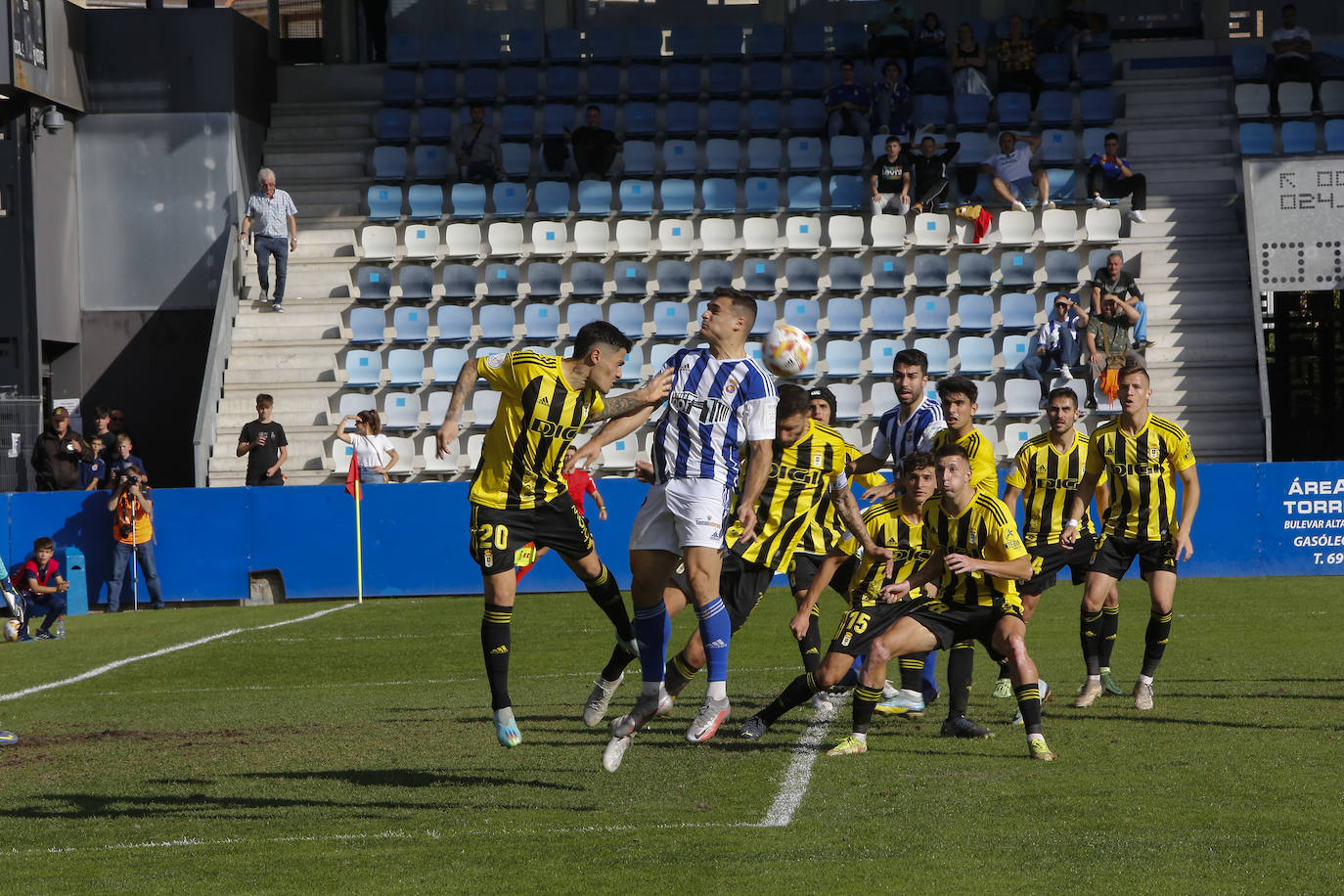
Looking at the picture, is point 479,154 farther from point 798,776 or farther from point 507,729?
point 798,776

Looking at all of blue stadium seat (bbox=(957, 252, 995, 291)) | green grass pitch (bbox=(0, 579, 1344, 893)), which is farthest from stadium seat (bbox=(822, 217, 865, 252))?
green grass pitch (bbox=(0, 579, 1344, 893))

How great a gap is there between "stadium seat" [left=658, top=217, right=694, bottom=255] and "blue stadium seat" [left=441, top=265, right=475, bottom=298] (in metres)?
2.91

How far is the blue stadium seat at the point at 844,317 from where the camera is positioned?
2284 cm

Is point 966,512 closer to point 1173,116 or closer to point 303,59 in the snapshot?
point 1173,116

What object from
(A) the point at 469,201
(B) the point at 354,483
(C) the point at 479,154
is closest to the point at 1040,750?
(B) the point at 354,483

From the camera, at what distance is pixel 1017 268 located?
23281 millimetres

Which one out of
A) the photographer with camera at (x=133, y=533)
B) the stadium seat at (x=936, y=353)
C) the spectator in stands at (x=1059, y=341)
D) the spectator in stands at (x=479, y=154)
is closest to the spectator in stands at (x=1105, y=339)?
the spectator in stands at (x=1059, y=341)

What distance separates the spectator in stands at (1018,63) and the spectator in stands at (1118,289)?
5000 millimetres

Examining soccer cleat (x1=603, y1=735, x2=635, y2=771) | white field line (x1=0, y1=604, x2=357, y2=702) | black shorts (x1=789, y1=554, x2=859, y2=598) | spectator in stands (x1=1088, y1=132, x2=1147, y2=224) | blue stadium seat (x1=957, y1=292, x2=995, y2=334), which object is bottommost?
white field line (x1=0, y1=604, x2=357, y2=702)

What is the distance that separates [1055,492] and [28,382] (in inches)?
674

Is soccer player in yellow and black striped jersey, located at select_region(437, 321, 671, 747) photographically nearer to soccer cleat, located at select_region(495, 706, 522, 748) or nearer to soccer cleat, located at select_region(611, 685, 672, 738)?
soccer cleat, located at select_region(495, 706, 522, 748)

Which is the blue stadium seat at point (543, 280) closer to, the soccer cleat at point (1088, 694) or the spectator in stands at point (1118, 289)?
the spectator in stands at point (1118, 289)

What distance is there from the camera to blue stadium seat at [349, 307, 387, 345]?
76.1 ft

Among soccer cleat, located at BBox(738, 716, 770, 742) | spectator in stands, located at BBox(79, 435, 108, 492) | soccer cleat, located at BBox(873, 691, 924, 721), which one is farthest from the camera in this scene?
spectator in stands, located at BBox(79, 435, 108, 492)
